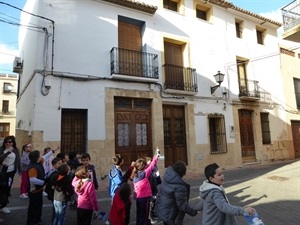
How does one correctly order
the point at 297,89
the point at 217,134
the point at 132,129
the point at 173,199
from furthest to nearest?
the point at 297,89 < the point at 217,134 < the point at 132,129 < the point at 173,199

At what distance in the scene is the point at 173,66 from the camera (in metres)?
10.7

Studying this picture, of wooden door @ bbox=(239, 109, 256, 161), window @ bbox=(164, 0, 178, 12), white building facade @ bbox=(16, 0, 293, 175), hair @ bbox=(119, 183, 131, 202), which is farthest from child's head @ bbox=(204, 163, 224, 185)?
wooden door @ bbox=(239, 109, 256, 161)

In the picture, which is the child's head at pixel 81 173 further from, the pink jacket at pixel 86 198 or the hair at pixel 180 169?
the hair at pixel 180 169

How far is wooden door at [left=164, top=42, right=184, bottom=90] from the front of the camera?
34.5ft

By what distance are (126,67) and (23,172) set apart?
525cm

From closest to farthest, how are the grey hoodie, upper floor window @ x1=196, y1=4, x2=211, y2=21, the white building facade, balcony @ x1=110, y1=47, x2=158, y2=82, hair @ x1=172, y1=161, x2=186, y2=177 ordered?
1. the grey hoodie
2. hair @ x1=172, y1=161, x2=186, y2=177
3. the white building facade
4. balcony @ x1=110, y1=47, x2=158, y2=82
5. upper floor window @ x1=196, y1=4, x2=211, y2=21

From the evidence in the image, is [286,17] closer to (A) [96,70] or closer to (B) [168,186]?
(A) [96,70]

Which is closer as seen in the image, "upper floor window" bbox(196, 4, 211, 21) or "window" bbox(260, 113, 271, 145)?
"upper floor window" bbox(196, 4, 211, 21)

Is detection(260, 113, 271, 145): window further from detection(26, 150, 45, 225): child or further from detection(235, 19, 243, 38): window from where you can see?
detection(26, 150, 45, 225): child

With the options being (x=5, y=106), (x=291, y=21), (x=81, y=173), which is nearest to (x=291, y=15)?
(x=291, y=21)

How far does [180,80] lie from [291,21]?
193 inches

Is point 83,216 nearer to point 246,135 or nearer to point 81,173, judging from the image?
point 81,173

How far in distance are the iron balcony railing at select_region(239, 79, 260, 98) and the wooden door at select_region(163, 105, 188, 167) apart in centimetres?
411

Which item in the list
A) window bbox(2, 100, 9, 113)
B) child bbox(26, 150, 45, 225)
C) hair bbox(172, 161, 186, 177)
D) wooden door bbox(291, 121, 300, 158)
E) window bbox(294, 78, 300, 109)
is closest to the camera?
hair bbox(172, 161, 186, 177)
